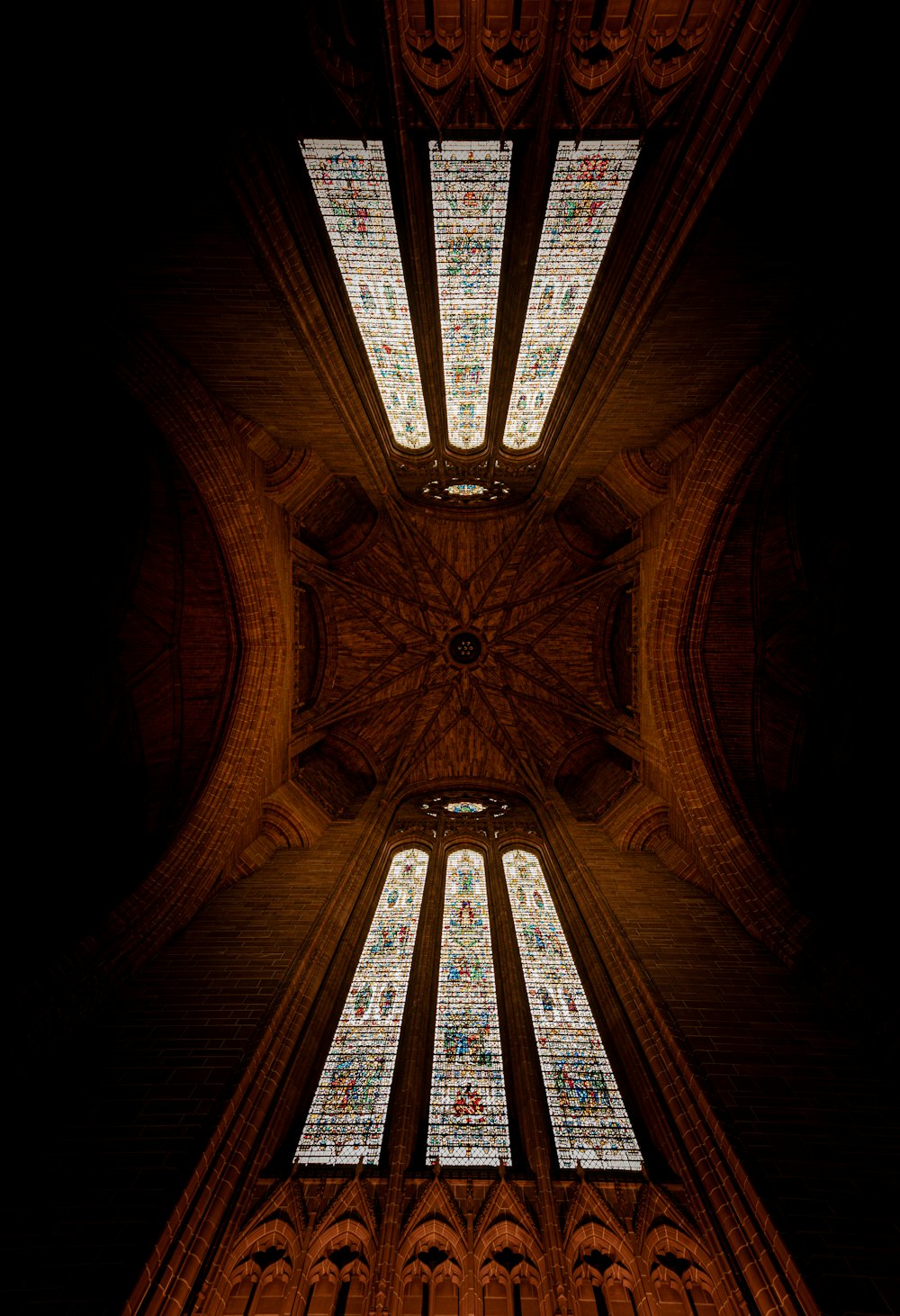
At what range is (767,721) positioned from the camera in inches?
360

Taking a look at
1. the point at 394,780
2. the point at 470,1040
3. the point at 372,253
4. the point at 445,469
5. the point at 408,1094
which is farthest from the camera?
the point at 394,780

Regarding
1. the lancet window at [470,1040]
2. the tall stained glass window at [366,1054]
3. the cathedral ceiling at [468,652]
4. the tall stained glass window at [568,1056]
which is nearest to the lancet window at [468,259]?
the cathedral ceiling at [468,652]

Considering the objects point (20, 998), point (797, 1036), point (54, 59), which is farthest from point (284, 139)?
point (797, 1036)

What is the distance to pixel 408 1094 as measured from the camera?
5.79 meters

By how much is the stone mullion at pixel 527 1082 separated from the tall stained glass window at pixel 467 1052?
0.16 m

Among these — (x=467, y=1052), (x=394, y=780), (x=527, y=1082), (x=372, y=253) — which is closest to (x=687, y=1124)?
(x=527, y=1082)

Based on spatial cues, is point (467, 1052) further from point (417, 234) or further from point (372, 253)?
point (372, 253)

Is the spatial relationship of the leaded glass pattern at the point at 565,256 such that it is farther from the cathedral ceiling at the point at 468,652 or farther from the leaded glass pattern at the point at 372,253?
the cathedral ceiling at the point at 468,652

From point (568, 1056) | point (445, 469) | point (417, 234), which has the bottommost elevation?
point (568, 1056)

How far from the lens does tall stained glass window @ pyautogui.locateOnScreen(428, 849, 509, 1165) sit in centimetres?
555

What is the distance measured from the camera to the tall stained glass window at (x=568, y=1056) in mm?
5480

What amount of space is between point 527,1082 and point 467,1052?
Result: 32.5 inches

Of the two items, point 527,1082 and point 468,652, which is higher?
point 468,652

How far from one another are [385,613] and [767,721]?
746 centimetres
